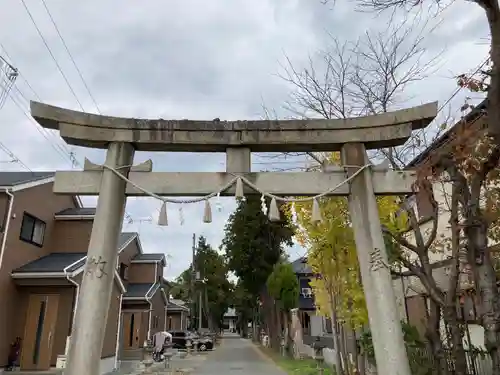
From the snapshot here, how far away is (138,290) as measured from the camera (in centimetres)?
2712

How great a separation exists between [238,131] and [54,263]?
13.8 metres

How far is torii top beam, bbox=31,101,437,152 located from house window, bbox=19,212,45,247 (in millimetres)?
12627

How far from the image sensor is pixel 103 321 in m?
5.27

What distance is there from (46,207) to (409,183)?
1684 centimetres

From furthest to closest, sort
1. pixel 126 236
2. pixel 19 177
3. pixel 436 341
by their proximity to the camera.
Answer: pixel 126 236
pixel 19 177
pixel 436 341

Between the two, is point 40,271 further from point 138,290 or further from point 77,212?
point 138,290

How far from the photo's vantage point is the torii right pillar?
5.03m

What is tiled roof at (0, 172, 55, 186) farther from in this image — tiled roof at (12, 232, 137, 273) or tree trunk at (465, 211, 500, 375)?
tree trunk at (465, 211, 500, 375)

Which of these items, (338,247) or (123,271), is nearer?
(338,247)

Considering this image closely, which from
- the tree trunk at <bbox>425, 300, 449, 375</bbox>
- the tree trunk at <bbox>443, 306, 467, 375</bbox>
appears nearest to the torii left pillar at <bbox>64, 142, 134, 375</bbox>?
the tree trunk at <bbox>443, 306, 467, 375</bbox>

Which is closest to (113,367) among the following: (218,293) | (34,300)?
(34,300)

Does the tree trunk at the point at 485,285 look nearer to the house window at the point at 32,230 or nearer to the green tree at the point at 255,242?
the house window at the point at 32,230

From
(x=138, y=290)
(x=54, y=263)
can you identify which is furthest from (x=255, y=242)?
(x=54, y=263)

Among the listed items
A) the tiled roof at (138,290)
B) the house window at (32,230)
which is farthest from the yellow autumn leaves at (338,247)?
the tiled roof at (138,290)
